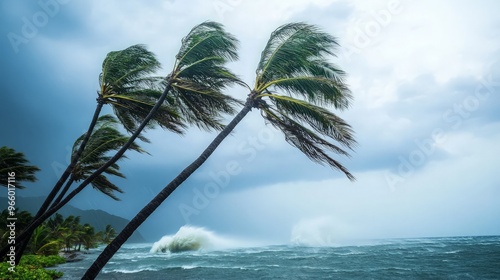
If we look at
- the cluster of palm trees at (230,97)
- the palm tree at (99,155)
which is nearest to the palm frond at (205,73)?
the cluster of palm trees at (230,97)

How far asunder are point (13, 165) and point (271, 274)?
18.0 m

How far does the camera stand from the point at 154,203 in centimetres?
656

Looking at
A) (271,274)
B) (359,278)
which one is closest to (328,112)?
(359,278)

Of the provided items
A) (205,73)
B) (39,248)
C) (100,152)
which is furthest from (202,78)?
(39,248)

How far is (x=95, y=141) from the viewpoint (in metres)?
11.8

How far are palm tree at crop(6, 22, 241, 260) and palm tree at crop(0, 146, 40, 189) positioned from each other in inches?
251

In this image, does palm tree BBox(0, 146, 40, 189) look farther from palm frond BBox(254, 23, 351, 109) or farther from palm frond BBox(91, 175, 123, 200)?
palm frond BBox(254, 23, 351, 109)

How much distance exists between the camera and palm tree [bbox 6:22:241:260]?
27.3ft

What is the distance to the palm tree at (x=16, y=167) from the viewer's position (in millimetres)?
14094

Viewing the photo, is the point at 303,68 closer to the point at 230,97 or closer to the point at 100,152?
the point at 230,97

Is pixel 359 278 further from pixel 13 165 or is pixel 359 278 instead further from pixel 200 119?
pixel 13 165

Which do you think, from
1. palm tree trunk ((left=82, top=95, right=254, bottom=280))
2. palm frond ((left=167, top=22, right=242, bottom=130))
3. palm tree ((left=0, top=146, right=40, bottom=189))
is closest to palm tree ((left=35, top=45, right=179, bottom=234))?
palm frond ((left=167, top=22, right=242, bottom=130))

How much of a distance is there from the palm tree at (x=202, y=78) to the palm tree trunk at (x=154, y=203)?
71cm

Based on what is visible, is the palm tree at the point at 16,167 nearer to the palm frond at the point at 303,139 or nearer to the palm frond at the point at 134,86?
the palm frond at the point at 134,86
